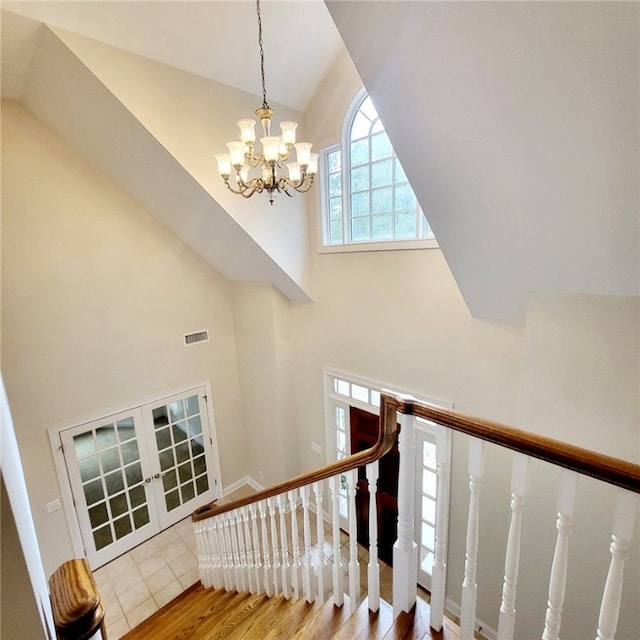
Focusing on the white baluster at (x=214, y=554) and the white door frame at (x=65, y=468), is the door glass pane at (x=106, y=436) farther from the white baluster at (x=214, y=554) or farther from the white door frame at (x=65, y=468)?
the white baluster at (x=214, y=554)

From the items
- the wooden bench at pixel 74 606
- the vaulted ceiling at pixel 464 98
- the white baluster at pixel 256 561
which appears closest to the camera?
the wooden bench at pixel 74 606

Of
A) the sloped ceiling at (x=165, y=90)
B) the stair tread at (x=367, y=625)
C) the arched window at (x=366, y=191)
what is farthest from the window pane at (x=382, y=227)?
the stair tread at (x=367, y=625)

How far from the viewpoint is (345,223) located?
397 centimetres

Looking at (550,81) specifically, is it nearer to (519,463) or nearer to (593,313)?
(519,463)

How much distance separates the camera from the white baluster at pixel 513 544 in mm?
988

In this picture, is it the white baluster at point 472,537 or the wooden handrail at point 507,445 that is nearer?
the wooden handrail at point 507,445

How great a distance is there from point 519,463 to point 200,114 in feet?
11.2

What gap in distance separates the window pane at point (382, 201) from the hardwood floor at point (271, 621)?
10.4 ft

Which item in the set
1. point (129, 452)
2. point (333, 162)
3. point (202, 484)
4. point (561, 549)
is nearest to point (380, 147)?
point (333, 162)

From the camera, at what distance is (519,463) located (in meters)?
0.98

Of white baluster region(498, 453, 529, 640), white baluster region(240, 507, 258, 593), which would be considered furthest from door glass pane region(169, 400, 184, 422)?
white baluster region(498, 453, 529, 640)

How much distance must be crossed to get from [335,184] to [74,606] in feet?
13.2

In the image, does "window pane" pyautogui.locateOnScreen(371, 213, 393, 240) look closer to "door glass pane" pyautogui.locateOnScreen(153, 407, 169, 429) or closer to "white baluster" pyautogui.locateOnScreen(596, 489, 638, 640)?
"white baluster" pyautogui.locateOnScreen(596, 489, 638, 640)

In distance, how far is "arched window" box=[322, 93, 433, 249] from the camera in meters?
3.46
